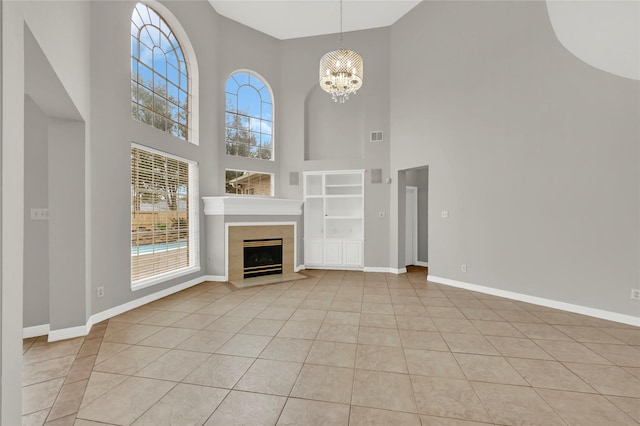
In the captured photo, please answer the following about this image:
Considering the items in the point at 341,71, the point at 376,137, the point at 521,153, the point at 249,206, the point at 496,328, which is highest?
the point at 341,71

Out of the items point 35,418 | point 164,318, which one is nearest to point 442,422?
point 35,418

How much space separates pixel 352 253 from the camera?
6539 mm

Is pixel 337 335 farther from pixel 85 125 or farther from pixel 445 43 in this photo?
pixel 445 43

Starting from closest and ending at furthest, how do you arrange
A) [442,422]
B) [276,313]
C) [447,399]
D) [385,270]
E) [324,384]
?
[442,422]
[447,399]
[324,384]
[276,313]
[385,270]

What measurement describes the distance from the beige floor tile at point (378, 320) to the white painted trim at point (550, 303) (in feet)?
6.90

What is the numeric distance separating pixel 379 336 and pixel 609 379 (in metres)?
1.82

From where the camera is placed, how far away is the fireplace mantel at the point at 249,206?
17.0 feet

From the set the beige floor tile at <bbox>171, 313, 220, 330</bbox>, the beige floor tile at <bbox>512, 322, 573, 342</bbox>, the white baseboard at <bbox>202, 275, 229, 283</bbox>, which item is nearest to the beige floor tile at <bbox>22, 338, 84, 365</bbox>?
the beige floor tile at <bbox>171, 313, 220, 330</bbox>

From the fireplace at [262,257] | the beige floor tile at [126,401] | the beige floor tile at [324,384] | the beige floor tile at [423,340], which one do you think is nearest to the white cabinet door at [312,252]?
the fireplace at [262,257]

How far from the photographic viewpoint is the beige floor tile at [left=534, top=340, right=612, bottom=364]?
249 cm

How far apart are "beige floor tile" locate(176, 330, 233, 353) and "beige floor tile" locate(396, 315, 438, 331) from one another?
195 cm

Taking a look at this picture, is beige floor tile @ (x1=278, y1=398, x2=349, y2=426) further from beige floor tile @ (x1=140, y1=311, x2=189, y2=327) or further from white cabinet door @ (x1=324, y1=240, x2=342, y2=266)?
white cabinet door @ (x1=324, y1=240, x2=342, y2=266)

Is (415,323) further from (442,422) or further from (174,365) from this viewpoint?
(174,365)

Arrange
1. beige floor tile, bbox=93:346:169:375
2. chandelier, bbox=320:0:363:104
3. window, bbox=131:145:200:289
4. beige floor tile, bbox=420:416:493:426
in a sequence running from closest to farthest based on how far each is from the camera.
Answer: beige floor tile, bbox=420:416:493:426 < beige floor tile, bbox=93:346:169:375 < window, bbox=131:145:200:289 < chandelier, bbox=320:0:363:104
